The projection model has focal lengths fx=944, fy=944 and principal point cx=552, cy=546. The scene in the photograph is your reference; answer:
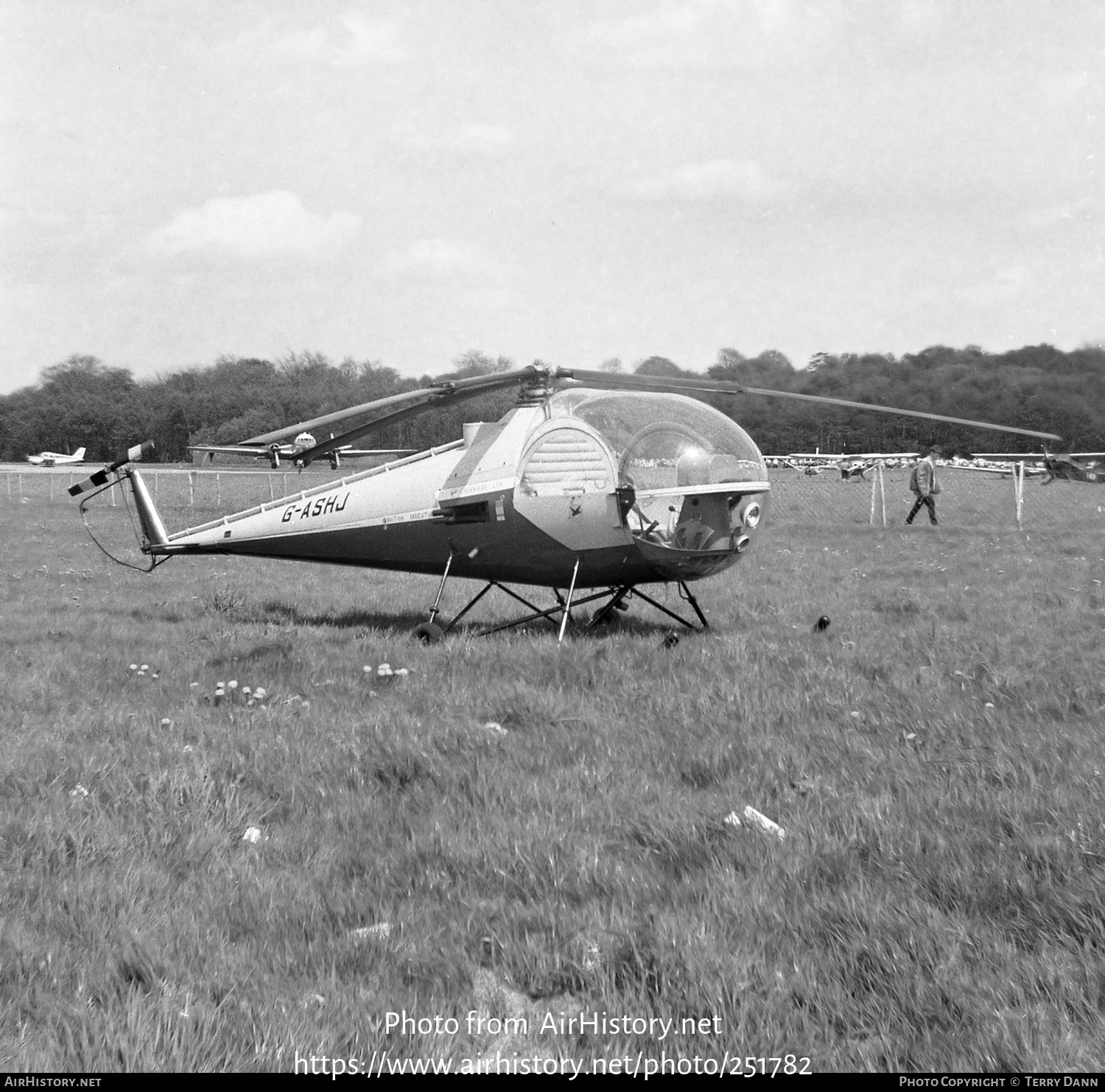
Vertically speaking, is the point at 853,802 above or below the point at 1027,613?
above

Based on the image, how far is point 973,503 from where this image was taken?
2764 centimetres

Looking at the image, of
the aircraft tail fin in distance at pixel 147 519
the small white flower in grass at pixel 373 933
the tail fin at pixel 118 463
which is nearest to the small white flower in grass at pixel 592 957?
the small white flower in grass at pixel 373 933

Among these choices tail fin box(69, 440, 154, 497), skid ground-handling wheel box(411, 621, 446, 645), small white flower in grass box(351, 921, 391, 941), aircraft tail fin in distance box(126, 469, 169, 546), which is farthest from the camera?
aircraft tail fin in distance box(126, 469, 169, 546)

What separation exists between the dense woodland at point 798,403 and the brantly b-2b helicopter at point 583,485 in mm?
932

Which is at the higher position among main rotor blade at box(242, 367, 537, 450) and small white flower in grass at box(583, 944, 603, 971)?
main rotor blade at box(242, 367, 537, 450)

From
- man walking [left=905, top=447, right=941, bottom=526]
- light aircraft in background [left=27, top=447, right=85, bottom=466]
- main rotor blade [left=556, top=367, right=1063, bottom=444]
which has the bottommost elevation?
light aircraft in background [left=27, top=447, right=85, bottom=466]

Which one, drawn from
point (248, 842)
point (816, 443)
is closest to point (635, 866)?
point (248, 842)

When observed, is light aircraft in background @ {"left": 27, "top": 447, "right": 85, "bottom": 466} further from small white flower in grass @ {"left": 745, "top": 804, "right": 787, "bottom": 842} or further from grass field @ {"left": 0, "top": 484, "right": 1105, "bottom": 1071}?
small white flower in grass @ {"left": 745, "top": 804, "right": 787, "bottom": 842}

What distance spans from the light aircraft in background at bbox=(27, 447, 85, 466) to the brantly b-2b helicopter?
7658 centimetres

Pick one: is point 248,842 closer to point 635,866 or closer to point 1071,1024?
point 635,866

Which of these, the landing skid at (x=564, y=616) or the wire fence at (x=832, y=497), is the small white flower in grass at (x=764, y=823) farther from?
the wire fence at (x=832, y=497)

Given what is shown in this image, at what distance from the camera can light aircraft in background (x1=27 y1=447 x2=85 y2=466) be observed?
76688 millimetres

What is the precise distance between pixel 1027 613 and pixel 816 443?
→ 103ft

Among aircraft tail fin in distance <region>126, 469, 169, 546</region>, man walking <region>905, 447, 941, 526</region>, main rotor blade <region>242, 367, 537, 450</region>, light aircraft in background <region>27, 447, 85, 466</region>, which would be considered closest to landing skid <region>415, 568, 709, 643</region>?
→ main rotor blade <region>242, 367, 537, 450</region>
